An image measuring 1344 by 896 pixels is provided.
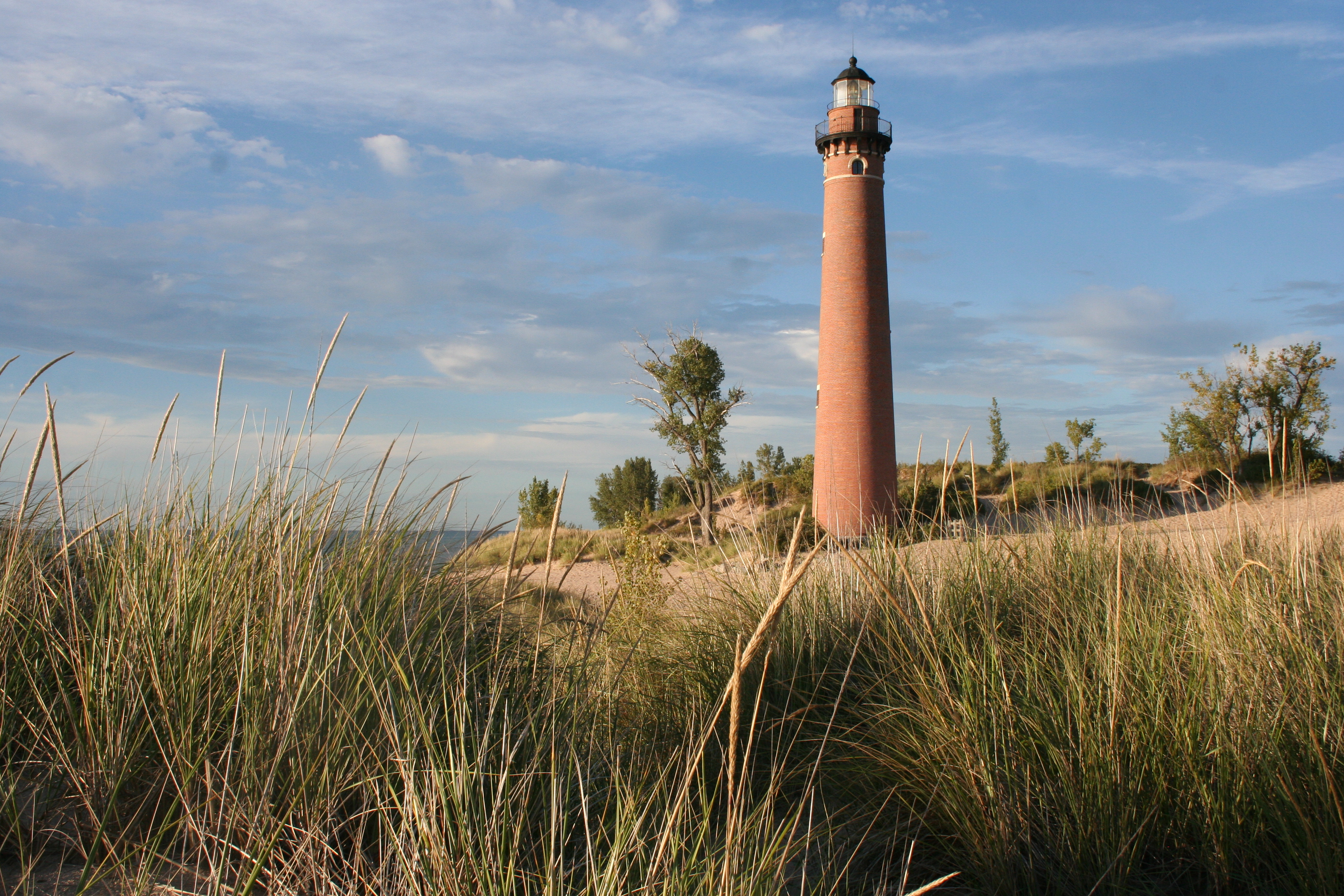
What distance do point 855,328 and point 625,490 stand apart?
14648mm

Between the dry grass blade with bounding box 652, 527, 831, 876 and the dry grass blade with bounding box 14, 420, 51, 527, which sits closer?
the dry grass blade with bounding box 652, 527, 831, 876

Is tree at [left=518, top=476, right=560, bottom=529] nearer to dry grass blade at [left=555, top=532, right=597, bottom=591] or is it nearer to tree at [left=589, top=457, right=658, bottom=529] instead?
tree at [left=589, top=457, right=658, bottom=529]

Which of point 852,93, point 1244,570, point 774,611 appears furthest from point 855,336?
point 774,611

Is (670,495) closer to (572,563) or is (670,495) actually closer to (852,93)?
(852,93)

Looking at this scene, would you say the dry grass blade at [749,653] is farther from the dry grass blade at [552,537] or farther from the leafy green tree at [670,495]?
the leafy green tree at [670,495]

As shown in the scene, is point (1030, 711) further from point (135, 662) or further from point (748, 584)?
point (135, 662)

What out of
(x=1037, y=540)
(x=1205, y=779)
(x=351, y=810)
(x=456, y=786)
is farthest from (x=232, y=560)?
(x=1037, y=540)

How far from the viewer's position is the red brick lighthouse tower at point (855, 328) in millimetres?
18234

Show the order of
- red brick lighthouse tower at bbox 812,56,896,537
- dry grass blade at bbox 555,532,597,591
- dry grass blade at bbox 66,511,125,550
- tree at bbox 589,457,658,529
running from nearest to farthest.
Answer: dry grass blade at bbox 555,532,597,591 < dry grass blade at bbox 66,511,125,550 < red brick lighthouse tower at bbox 812,56,896,537 < tree at bbox 589,457,658,529

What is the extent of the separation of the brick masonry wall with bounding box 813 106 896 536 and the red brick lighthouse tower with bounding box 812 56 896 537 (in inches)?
0.8

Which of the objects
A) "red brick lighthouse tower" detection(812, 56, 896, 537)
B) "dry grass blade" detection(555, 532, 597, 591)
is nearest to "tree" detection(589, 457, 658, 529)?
"red brick lighthouse tower" detection(812, 56, 896, 537)

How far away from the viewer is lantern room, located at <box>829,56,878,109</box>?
19609 mm

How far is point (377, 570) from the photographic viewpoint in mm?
2572

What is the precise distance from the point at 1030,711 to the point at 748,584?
1722 millimetres
